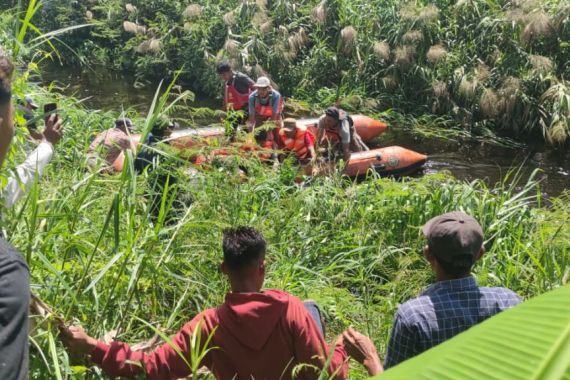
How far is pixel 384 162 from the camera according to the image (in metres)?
8.67

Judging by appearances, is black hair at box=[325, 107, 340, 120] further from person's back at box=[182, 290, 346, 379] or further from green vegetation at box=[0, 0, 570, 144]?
person's back at box=[182, 290, 346, 379]

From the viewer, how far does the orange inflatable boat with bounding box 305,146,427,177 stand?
27.5 feet

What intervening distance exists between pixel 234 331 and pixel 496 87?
32.8 ft

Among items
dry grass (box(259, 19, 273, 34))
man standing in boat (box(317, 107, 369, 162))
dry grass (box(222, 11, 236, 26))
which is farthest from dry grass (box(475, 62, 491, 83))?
dry grass (box(222, 11, 236, 26))

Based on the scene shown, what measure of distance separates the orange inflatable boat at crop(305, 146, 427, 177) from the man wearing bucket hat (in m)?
5.89

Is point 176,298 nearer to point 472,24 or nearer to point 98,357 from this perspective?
point 98,357

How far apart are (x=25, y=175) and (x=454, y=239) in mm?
1759

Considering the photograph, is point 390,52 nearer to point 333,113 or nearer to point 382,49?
point 382,49

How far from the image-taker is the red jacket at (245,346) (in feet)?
7.20

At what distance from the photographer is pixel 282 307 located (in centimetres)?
222

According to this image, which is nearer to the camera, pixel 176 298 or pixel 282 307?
pixel 282 307

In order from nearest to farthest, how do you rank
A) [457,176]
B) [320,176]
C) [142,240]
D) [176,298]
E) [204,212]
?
[142,240] < [176,298] < [204,212] < [320,176] < [457,176]

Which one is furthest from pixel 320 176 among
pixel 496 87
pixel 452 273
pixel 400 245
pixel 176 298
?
pixel 496 87

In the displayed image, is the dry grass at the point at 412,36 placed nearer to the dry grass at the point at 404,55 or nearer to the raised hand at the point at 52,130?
the dry grass at the point at 404,55
